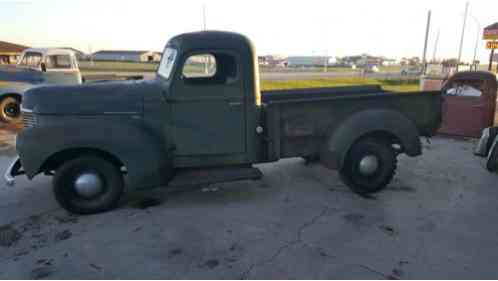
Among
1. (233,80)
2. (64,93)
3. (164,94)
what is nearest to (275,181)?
(233,80)

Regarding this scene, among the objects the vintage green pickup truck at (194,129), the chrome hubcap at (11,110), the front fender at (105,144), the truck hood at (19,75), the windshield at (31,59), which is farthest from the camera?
the windshield at (31,59)

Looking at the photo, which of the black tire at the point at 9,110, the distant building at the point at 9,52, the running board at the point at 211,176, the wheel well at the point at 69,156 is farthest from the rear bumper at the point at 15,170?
the distant building at the point at 9,52

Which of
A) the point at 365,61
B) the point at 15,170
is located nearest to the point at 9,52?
the point at 15,170

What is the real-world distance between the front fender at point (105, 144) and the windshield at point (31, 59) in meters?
6.40

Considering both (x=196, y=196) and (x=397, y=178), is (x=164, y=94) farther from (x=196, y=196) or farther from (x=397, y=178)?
(x=397, y=178)

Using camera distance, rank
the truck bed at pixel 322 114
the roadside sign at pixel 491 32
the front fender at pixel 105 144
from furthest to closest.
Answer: the roadside sign at pixel 491 32
the truck bed at pixel 322 114
the front fender at pixel 105 144

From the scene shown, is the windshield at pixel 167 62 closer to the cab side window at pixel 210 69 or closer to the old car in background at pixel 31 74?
the cab side window at pixel 210 69

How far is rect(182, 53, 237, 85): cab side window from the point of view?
3863 mm

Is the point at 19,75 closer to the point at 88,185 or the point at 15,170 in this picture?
the point at 15,170

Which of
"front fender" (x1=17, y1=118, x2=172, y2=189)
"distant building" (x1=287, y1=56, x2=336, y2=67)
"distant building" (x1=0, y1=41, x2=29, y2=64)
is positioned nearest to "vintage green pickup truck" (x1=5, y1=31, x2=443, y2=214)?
"front fender" (x1=17, y1=118, x2=172, y2=189)

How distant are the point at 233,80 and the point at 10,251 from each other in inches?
108

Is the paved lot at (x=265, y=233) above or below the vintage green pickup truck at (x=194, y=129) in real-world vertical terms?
below

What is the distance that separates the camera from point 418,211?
392cm

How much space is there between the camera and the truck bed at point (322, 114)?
4.05 meters
